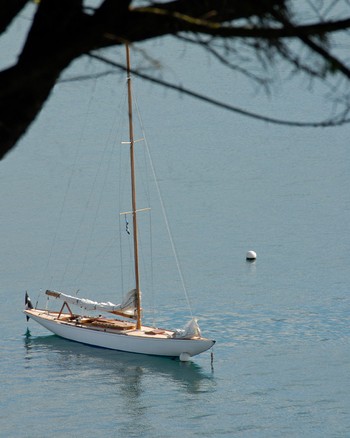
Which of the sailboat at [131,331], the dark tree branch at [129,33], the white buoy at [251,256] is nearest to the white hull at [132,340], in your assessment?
the sailboat at [131,331]

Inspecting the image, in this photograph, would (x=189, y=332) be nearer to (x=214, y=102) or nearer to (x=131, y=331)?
(x=131, y=331)

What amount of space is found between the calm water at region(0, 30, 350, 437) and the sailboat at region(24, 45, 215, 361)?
54cm

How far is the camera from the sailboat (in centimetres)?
3697

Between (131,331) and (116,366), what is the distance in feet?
5.19

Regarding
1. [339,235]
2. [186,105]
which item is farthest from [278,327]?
[186,105]

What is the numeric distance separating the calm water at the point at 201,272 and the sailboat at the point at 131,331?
1.77 feet

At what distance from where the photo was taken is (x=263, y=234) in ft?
202

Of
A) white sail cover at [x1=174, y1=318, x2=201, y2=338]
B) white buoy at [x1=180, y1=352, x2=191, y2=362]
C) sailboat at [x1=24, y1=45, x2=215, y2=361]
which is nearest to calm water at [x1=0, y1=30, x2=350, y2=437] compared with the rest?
white buoy at [x1=180, y1=352, x2=191, y2=362]

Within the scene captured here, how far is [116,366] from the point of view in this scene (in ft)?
124

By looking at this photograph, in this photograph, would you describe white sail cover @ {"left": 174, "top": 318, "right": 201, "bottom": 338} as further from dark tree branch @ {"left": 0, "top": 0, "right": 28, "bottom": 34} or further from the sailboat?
dark tree branch @ {"left": 0, "top": 0, "right": 28, "bottom": 34}

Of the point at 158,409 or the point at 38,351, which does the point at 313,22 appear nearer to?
the point at 158,409

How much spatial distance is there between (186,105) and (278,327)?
73.8 m

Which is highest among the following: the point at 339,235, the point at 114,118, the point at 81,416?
the point at 114,118

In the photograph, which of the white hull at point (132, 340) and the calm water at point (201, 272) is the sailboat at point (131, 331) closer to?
the white hull at point (132, 340)
